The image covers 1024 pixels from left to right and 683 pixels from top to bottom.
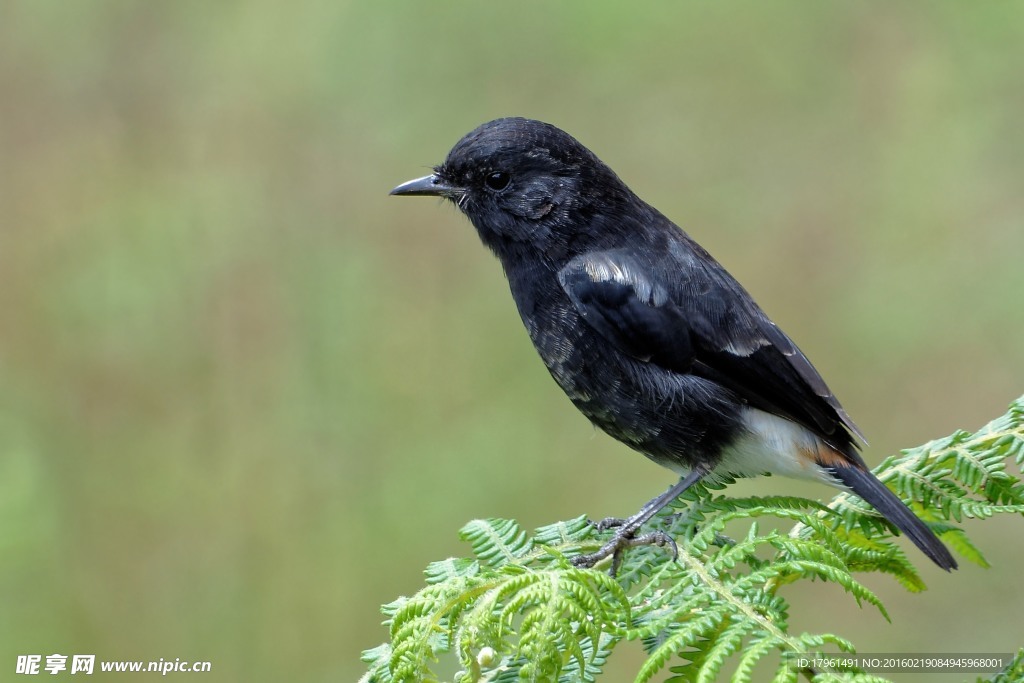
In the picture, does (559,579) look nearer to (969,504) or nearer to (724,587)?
(724,587)

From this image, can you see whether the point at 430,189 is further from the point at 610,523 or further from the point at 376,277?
the point at 376,277

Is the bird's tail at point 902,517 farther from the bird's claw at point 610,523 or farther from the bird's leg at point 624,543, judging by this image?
the bird's claw at point 610,523

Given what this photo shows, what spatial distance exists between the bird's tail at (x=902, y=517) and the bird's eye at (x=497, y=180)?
1.76m

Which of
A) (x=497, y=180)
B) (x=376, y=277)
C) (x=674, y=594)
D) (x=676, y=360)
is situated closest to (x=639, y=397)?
(x=676, y=360)

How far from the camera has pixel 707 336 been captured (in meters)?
3.83

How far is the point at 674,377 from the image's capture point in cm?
383

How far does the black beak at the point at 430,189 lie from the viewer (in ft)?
14.2

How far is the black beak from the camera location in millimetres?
4320

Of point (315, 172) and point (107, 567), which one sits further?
point (315, 172)

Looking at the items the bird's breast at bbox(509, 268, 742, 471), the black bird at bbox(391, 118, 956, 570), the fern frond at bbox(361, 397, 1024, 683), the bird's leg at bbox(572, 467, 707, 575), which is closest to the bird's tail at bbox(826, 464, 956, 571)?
the fern frond at bbox(361, 397, 1024, 683)

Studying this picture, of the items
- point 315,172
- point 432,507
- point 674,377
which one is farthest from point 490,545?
point 315,172

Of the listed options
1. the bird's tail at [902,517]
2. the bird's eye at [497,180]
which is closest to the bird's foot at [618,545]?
the bird's tail at [902,517]

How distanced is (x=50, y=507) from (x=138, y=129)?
2192 mm

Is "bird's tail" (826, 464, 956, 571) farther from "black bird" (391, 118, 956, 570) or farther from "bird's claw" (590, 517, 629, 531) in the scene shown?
"bird's claw" (590, 517, 629, 531)
